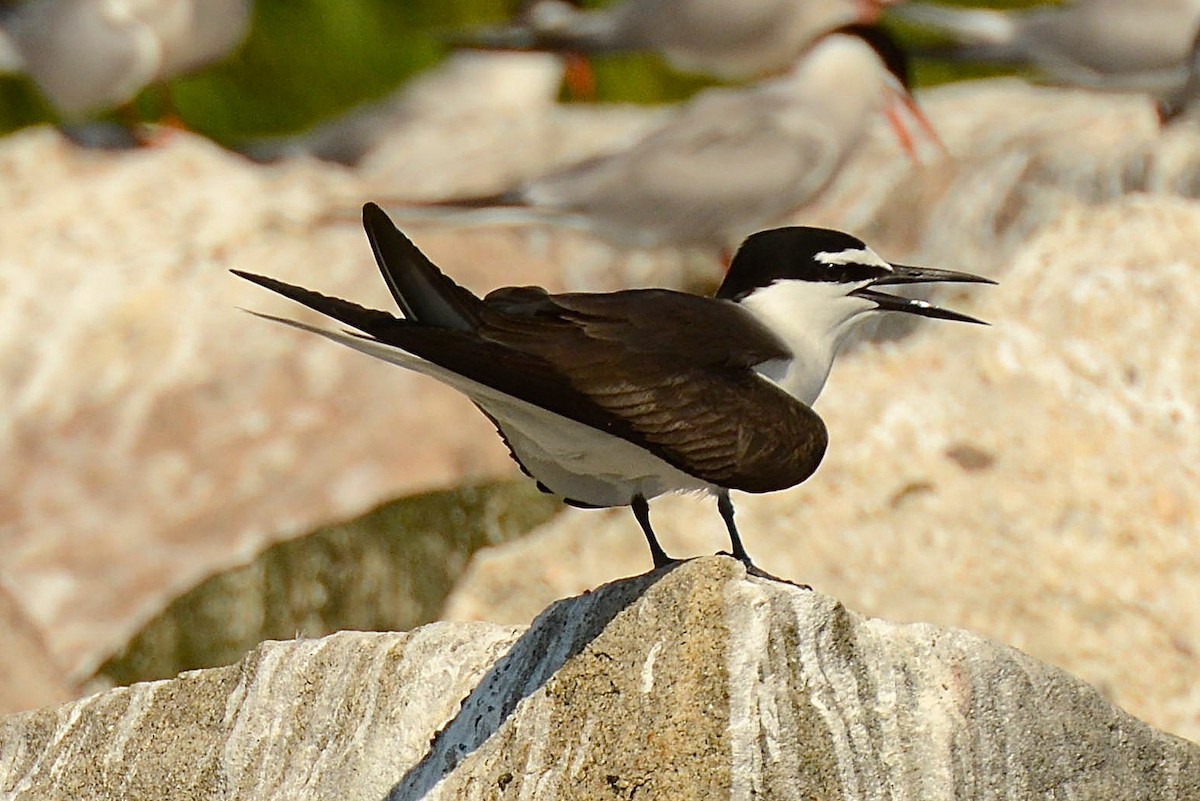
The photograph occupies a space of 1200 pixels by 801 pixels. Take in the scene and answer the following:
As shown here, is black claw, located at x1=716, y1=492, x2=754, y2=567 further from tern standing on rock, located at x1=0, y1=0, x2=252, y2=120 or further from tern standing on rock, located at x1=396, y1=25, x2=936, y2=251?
tern standing on rock, located at x1=0, y1=0, x2=252, y2=120

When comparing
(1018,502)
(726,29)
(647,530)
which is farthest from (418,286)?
(726,29)

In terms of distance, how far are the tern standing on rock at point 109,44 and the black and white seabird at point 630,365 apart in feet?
23.5

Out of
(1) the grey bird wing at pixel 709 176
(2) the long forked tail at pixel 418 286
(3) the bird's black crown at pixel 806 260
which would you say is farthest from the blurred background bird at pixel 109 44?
(2) the long forked tail at pixel 418 286

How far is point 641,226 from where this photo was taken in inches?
353

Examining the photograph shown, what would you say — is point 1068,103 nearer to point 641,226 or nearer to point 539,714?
point 641,226

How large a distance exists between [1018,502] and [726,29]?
6501 mm

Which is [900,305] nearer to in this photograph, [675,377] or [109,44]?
[675,377]

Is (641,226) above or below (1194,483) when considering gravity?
below

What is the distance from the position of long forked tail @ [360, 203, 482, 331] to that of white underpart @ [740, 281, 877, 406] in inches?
27.7

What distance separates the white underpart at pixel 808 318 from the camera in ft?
12.6

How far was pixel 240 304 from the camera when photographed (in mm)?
8070

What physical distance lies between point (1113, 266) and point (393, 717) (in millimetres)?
2770

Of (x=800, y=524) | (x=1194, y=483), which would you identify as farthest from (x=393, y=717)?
(x=1194, y=483)

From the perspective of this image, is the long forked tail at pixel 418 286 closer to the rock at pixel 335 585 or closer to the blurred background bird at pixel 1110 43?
the rock at pixel 335 585
